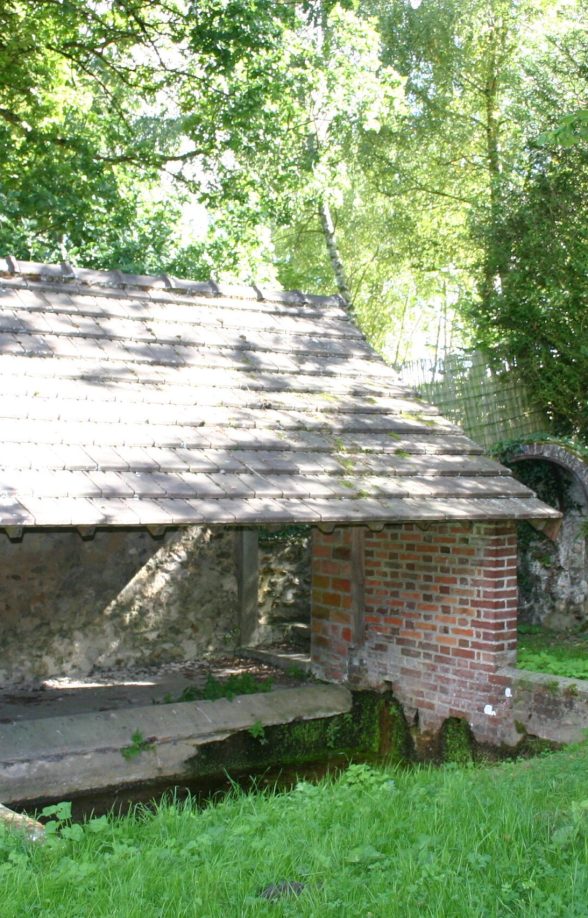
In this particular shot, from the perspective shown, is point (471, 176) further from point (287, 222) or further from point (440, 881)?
point (440, 881)

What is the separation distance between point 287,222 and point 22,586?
8052 mm

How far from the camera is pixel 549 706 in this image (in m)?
6.27

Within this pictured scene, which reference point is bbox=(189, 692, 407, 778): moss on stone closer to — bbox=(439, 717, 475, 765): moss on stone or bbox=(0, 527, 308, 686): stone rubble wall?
bbox=(439, 717, 475, 765): moss on stone

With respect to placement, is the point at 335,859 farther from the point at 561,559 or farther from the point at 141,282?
the point at 561,559

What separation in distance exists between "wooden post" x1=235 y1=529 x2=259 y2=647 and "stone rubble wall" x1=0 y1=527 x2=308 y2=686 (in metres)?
0.09

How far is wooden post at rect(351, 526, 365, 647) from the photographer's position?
26.2ft

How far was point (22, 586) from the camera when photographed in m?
8.51

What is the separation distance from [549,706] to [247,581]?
14.1 feet

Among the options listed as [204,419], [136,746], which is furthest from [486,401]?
[136,746]

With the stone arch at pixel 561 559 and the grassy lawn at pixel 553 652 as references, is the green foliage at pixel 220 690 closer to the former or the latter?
the grassy lawn at pixel 553 652

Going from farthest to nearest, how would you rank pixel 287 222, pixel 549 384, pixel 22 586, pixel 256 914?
pixel 287 222
pixel 549 384
pixel 22 586
pixel 256 914

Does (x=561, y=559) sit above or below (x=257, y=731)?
above

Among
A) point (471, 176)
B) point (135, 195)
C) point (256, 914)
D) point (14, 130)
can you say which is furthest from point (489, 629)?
point (471, 176)

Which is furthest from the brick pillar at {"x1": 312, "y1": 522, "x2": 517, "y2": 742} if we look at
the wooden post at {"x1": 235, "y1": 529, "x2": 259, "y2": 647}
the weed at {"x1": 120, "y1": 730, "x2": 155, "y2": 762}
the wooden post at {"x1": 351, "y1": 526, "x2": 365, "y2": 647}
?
the weed at {"x1": 120, "y1": 730, "x2": 155, "y2": 762}
